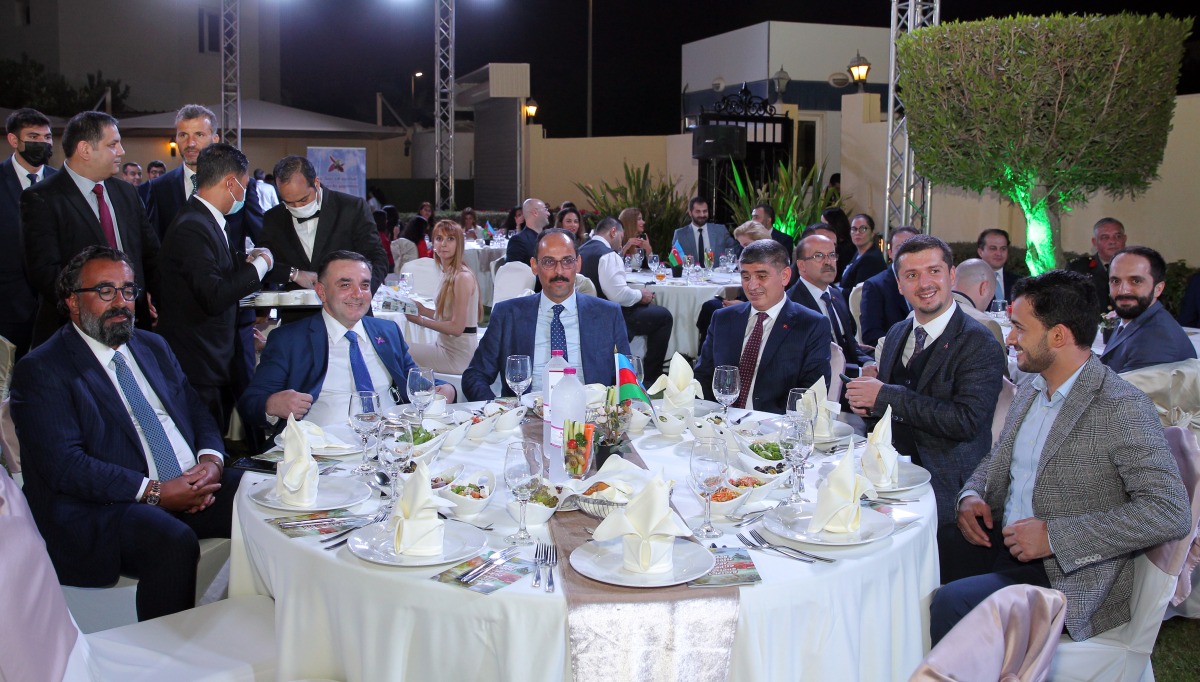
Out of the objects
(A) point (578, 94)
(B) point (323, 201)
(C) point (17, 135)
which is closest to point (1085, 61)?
(B) point (323, 201)

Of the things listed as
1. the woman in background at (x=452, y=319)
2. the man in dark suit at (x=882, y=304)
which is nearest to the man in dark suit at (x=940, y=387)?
the man in dark suit at (x=882, y=304)

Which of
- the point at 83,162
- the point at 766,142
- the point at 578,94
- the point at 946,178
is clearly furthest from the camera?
the point at 578,94

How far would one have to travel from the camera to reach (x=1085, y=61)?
849 centimetres

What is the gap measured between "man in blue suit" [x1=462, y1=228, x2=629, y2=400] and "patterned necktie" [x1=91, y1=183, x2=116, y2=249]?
70.6 inches

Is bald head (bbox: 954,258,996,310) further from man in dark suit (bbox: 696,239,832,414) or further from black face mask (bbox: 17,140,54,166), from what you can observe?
black face mask (bbox: 17,140,54,166)

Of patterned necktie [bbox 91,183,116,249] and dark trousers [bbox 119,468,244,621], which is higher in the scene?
patterned necktie [bbox 91,183,116,249]

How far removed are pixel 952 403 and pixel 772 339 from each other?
0.98 meters

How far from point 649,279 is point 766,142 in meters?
7.49

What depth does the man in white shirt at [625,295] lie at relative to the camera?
7449 mm

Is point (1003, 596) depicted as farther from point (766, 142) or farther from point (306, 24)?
point (306, 24)

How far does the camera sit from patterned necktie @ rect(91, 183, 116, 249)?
4504 millimetres

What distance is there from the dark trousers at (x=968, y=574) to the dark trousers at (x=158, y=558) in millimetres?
2054

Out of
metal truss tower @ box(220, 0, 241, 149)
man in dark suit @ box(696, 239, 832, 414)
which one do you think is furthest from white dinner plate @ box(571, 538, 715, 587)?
metal truss tower @ box(220, 0, 241, 149)

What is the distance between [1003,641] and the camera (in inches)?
61.7
